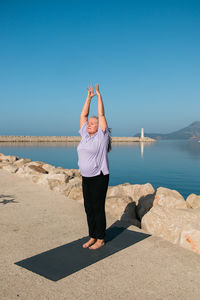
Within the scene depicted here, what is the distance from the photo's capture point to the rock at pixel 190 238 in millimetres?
4223

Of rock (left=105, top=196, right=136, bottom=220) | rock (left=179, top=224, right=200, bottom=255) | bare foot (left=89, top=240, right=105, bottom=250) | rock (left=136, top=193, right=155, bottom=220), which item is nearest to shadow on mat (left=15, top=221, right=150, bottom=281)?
bare foot (left=89, top=240, right=105, bottom=250)

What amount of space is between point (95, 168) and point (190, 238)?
1.74 meters

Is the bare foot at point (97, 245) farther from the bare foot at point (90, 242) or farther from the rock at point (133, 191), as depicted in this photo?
the rock at point (133, 191)

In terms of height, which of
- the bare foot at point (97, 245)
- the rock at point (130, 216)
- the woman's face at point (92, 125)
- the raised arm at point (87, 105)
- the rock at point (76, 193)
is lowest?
the rock at point (130, 216)

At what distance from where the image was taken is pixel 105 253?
4129mm

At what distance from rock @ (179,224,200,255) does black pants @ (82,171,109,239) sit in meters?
1.20

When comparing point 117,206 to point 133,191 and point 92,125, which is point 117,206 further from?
point 92,125

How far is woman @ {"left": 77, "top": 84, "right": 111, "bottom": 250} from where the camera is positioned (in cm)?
418

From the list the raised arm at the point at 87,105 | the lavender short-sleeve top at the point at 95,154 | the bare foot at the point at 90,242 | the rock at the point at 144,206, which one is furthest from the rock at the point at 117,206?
the raised arm at the point at 87,105

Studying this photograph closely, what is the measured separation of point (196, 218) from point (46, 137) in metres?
93.2

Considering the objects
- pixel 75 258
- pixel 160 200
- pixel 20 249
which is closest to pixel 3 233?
pixel 20 249

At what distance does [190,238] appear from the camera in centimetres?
431

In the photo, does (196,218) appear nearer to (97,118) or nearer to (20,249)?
(97,118)

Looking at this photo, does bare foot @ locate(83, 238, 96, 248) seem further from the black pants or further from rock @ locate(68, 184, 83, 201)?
rock @ locate(68, 184, 83, 201)
